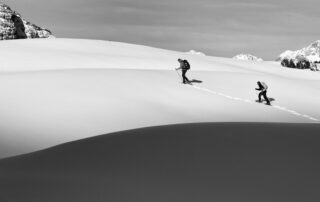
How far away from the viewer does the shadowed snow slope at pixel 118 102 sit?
1681 centimetres

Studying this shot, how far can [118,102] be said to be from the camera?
22.1m

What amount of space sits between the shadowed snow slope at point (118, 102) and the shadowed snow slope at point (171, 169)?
2.79 m

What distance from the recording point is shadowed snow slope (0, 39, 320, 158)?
1681cm

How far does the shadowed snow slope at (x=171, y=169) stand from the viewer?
8188 mm

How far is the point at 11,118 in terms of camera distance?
1744 cm

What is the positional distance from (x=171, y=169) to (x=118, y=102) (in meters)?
12.4

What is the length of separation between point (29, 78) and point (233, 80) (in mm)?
13338

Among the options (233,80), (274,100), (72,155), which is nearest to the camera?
(72,155)

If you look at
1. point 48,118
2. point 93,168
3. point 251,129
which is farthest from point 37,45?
point 93,168

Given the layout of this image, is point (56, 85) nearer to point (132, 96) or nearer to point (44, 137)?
point (132, 96)

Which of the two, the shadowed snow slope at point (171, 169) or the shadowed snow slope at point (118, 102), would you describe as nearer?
the shadowed snow slope at point (171, 169)

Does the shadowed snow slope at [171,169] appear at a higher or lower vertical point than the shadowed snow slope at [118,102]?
lower

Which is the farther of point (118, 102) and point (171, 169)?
point (118, 102)

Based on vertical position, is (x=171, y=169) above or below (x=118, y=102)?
below
